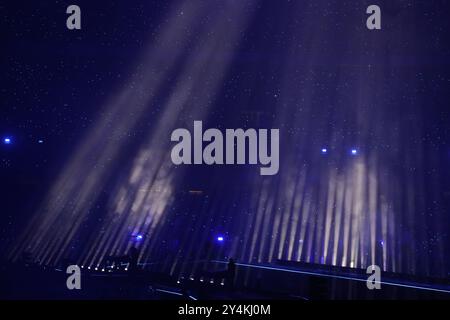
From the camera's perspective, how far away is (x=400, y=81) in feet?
32.4

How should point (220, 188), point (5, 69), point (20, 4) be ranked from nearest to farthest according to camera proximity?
point (20, 4) → point (5, 69) → point (220, 188)

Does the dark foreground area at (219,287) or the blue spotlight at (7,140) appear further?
the blue spotlight at (7,140)

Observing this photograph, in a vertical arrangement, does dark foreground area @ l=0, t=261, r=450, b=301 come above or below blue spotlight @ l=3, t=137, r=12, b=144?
below

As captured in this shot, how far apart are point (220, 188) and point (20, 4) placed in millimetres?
7737

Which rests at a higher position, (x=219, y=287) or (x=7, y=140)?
(x=7, y=140)

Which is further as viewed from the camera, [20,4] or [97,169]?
[97,169]

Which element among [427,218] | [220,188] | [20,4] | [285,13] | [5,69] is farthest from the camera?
[220,188]

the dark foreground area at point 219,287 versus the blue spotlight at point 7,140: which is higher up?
the blue spotlight at point 7,140

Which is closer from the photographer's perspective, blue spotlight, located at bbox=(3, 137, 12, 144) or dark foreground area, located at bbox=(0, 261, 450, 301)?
dark foreground area, located at bbox=(0, 261, 450, 301)

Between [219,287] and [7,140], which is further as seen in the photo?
[7,140]

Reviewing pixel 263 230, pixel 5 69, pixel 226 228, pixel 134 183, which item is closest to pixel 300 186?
pixel 263 230

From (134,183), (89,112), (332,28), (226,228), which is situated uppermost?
(332,28)

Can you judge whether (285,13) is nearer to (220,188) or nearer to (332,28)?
(332,28)

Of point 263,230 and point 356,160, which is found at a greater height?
point 356,160
